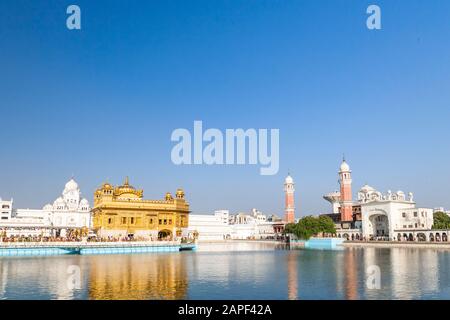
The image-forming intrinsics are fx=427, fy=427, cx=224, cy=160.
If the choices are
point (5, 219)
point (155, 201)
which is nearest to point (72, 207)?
point (5, 219)

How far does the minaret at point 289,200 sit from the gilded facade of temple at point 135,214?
154 feet

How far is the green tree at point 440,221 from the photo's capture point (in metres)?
72.4

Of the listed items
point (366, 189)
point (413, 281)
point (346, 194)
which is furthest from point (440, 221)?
point (413, 281)

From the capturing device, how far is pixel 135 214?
206 feet

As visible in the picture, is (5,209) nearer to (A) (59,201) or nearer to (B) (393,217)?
(A) (59,201)

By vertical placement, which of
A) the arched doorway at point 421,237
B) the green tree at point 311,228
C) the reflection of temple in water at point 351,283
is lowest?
the reflection of temple in water at point 351,283

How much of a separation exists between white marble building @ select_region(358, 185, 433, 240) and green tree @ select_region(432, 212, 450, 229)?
118cm

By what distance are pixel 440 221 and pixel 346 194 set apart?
21.5 m

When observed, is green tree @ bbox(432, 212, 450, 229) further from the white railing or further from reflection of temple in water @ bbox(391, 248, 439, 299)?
reflection of temple in water @ bbox(391, 248, 439, 299)

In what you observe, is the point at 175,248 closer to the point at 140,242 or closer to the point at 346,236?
the point at 140,242

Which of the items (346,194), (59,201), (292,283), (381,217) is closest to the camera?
(292,283)

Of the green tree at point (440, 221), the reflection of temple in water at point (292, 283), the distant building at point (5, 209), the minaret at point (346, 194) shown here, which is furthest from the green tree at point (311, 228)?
the distant building at point (5, 209)

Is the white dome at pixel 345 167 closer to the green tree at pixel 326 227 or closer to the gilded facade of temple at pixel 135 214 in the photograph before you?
the green tree at pixel 326 227

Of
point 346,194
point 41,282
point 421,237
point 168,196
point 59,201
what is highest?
point 346,194
